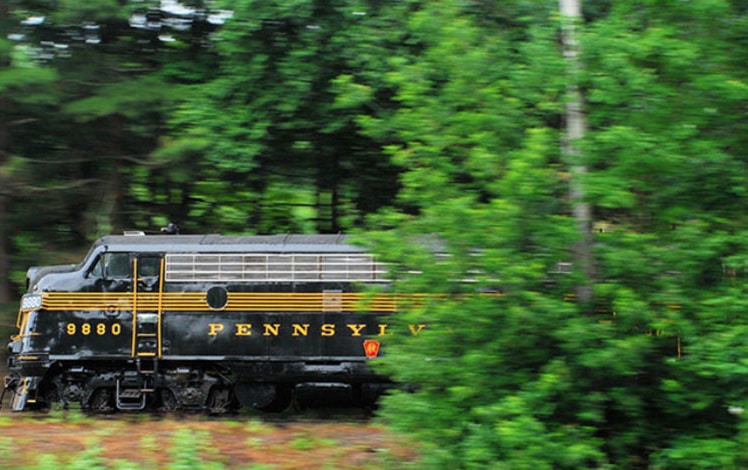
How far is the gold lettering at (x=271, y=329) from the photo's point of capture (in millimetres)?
14500

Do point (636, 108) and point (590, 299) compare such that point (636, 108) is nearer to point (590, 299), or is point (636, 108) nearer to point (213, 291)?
point (590, 299)

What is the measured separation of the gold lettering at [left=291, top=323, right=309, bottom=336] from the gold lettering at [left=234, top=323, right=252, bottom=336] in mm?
682

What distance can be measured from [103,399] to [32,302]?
1.96 meters

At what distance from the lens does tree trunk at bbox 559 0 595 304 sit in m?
8.69

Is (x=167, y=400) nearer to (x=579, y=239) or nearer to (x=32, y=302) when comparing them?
(x=32, y=302)

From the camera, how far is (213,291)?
575 inches

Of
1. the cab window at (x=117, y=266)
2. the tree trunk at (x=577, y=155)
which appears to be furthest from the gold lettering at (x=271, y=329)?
the tree trunk at (x=577, y=155)

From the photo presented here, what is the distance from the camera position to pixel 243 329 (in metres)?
14.5

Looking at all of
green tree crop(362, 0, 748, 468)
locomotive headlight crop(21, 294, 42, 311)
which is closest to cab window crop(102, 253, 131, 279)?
locomotive headlight crop(21, 294, 42, 311)

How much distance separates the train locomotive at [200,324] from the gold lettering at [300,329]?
0.6 inches

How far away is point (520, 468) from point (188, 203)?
14.7m

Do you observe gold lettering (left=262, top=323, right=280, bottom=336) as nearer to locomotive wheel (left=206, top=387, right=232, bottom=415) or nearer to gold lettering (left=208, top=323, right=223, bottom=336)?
gold lettering (left=208, top=323, right=223, bottom=336)

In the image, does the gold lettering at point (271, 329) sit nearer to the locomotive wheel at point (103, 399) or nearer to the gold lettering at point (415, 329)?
the locomotive wheel at point (103, 399)

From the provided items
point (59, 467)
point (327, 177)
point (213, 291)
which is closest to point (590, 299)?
point (59, 467)
